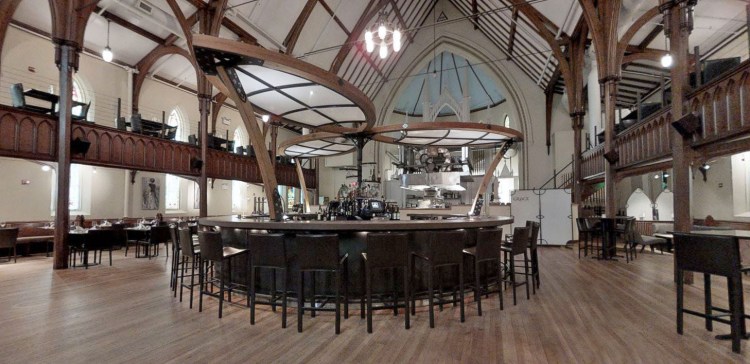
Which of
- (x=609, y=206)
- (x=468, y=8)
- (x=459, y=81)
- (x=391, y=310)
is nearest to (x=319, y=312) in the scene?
(x=391, y=310)

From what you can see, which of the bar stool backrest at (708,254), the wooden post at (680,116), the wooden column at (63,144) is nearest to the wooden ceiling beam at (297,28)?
the wooden column at (63,144)

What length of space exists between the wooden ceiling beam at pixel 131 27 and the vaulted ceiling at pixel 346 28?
24 millimetres

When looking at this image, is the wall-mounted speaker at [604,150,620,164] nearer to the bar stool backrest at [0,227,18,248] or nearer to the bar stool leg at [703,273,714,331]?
the bar stool leg at [703,273,714,331]

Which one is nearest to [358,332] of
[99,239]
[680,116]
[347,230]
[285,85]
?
[347,230]

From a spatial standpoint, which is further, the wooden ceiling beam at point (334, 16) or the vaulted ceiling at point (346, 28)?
the wooden ceiling beam at point (334, 16)

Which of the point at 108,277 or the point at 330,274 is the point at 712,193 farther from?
the point at 108,277

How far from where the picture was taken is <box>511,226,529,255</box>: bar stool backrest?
4.22 m

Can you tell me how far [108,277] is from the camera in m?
5.86

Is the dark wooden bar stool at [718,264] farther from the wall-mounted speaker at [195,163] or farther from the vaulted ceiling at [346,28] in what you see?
the wall-mounted speaker at [195,163]

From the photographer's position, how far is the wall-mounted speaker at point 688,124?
500 cm

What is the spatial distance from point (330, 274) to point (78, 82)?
34.8 ft

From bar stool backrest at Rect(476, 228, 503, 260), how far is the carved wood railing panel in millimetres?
7619

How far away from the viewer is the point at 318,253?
10.7 feet

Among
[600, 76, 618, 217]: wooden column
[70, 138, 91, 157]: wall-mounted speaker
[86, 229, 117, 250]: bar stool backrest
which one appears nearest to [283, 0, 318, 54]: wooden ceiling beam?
[70, 138, 91, 157]: wall-mounted speaker
